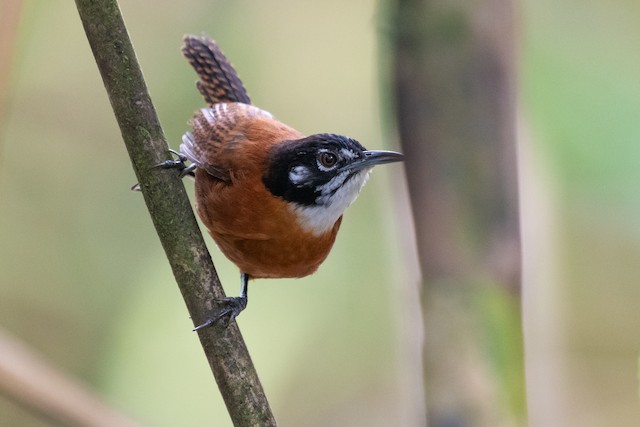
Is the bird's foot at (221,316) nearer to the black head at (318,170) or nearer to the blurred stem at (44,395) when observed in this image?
the blurred stem at (44,395)

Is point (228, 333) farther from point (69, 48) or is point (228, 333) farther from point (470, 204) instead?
point (69, 48)

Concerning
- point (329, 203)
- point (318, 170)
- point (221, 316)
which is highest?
point (318, 170)

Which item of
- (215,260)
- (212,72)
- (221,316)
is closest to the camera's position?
Result: (221,316)

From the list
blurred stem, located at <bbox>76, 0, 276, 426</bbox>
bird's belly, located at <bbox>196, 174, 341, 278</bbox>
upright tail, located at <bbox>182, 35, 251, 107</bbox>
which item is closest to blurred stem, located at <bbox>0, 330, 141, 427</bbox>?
blurred stem, located at <bbox>76, 0, 276, 426</bbox>

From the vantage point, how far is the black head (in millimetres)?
2184

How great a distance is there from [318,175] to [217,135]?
41 centimetres

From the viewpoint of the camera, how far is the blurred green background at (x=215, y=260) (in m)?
2.74

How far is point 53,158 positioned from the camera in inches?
140

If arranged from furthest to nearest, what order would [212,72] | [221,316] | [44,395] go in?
[212,72] → [44,395] → [221,316]

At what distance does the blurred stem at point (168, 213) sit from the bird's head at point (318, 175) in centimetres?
75

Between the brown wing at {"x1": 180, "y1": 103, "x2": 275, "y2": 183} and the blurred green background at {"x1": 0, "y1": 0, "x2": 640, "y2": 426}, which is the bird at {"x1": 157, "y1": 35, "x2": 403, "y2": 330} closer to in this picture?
the brown wing at {"x1": 180, "y1": 103, "x2": 275, "y2": 183}

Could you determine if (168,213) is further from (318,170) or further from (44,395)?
(318,170)

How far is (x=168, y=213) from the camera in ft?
4.81

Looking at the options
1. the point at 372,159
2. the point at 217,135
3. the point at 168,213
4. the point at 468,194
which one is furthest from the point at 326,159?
the point at 468,194
